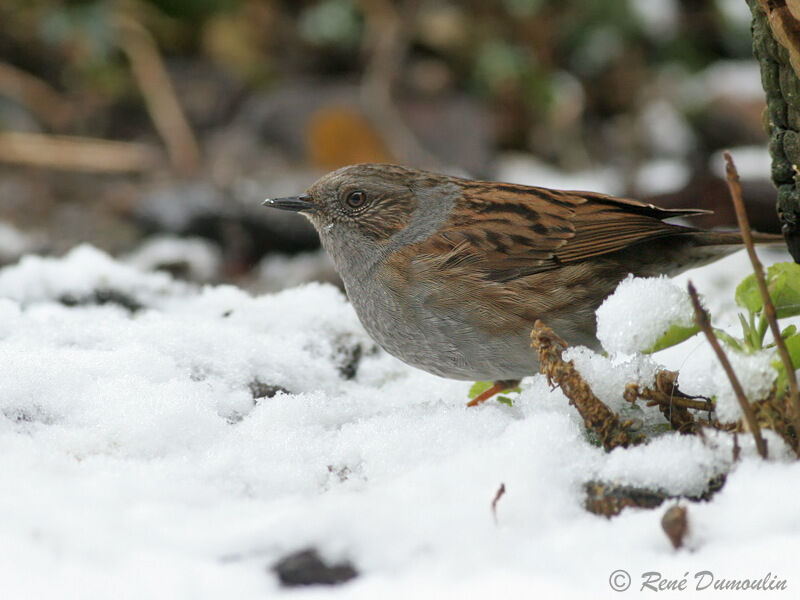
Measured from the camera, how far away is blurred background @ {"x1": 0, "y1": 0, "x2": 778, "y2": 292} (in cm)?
788

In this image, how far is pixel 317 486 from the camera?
262 centimetres

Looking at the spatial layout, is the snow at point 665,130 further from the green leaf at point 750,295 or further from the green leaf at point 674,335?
the green leaf at point 674,335

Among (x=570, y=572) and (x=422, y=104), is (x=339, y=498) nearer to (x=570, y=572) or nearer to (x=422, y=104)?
(x=570, y=572)

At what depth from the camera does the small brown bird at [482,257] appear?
3.55 meters

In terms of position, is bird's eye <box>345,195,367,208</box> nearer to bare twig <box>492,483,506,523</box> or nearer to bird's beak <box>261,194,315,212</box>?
bird's beak <box>261,194,315,212</box>

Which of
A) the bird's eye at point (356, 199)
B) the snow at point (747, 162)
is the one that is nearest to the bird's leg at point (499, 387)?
the bird's eye at point (356, 199)

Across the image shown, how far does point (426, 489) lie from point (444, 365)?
1.11 metres

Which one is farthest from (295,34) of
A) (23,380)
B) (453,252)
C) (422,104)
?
(23,380)

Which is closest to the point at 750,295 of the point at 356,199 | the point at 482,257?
the point at 482,257

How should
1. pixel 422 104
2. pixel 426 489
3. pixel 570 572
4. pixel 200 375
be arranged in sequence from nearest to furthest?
pixel 570 572
pixel 426 489
pixel 200 375
pixel 422 104

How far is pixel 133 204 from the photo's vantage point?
23.5 feet

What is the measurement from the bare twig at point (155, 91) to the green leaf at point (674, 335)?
617cm

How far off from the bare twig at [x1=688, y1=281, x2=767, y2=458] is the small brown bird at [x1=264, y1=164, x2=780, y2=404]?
1.18 meters

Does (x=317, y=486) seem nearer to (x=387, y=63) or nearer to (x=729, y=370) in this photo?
(x=729, y=370)
